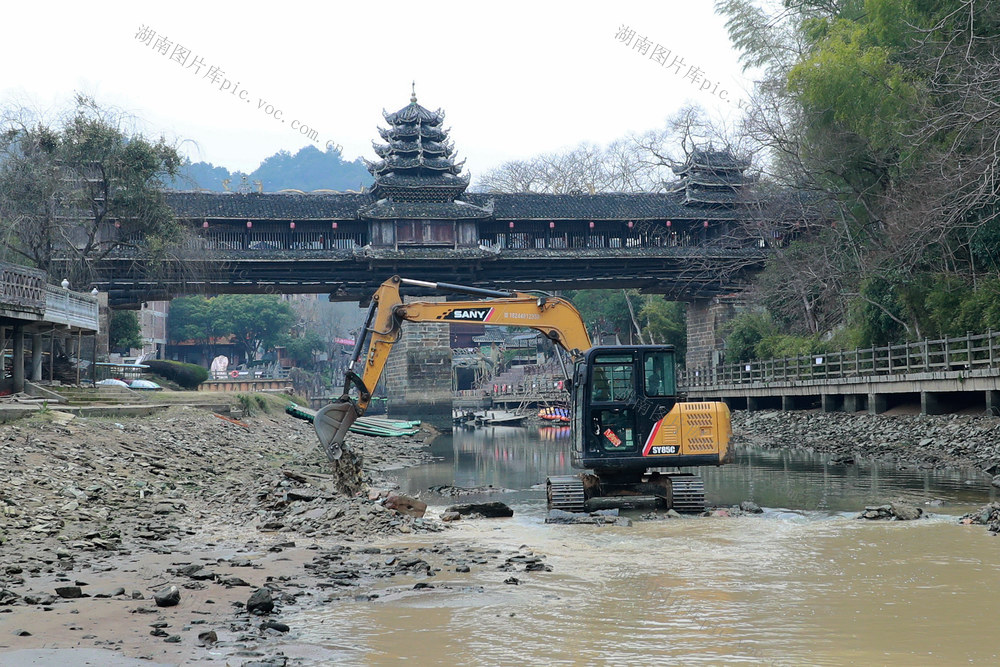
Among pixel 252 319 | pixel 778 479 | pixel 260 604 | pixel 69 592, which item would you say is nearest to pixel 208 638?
pixel 260 604

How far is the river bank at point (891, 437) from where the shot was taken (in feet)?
70.4

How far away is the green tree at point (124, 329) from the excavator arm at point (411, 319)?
33729mm

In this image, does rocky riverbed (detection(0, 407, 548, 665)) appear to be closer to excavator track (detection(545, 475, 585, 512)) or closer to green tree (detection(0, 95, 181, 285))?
excavator track (detection(545, 475, 585, 512))

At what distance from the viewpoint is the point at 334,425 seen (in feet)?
52.9

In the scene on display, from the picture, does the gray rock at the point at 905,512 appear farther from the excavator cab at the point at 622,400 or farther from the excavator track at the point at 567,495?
the excavator track at the point at 567,495

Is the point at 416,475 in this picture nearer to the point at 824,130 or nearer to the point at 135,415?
the point at 135,415

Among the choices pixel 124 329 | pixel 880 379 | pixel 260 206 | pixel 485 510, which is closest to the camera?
pixel 485 510

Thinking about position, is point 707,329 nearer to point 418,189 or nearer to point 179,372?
point 418,189

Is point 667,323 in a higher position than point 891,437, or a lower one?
higher

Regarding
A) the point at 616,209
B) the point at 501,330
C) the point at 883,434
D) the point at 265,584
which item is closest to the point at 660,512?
the point at 265,584

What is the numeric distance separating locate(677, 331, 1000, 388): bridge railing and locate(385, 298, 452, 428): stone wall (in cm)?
1408

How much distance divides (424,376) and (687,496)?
40.4 m

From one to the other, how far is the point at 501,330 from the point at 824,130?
60.3 meters

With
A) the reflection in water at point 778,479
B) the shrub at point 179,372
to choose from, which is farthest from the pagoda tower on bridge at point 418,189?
the reflection in water at point 778,479
